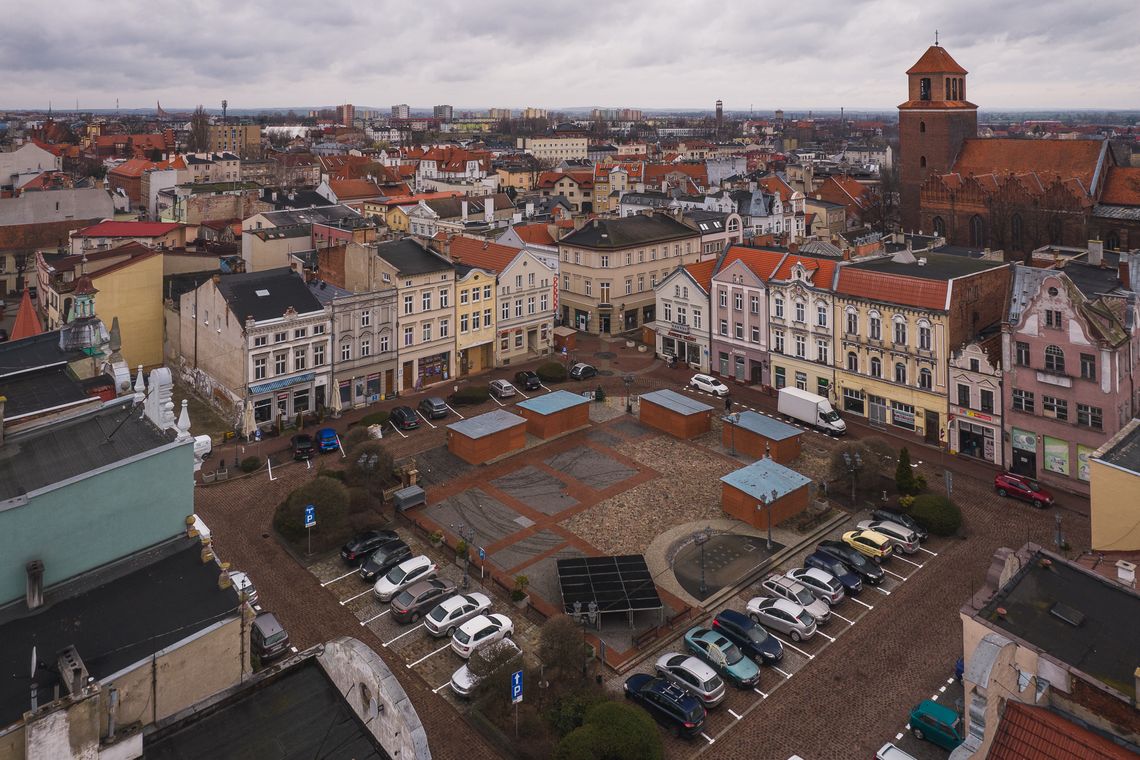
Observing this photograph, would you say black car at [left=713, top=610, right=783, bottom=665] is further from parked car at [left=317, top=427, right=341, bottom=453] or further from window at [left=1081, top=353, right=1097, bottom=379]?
parked car at [left=317, top=427, right=341, bottom=453]

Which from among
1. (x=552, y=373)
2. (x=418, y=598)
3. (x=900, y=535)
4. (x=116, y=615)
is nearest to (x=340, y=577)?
(x=418, y=598)

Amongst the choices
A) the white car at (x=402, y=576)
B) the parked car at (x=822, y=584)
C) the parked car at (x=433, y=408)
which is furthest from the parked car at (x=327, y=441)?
the parked car at (x=822, y=584)

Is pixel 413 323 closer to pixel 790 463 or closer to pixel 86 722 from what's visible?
pixel 790 463

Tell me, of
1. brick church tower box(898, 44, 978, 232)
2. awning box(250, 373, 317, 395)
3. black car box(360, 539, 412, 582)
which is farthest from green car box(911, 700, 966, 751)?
brick church tower box(898, 44, 978, 232)

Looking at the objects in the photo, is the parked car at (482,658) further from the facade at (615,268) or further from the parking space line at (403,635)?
the facade at (615,268)

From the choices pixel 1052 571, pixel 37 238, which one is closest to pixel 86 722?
pixel 1052 571

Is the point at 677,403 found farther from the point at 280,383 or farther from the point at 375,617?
the point at 280,383

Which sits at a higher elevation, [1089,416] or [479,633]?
[1089,416]
